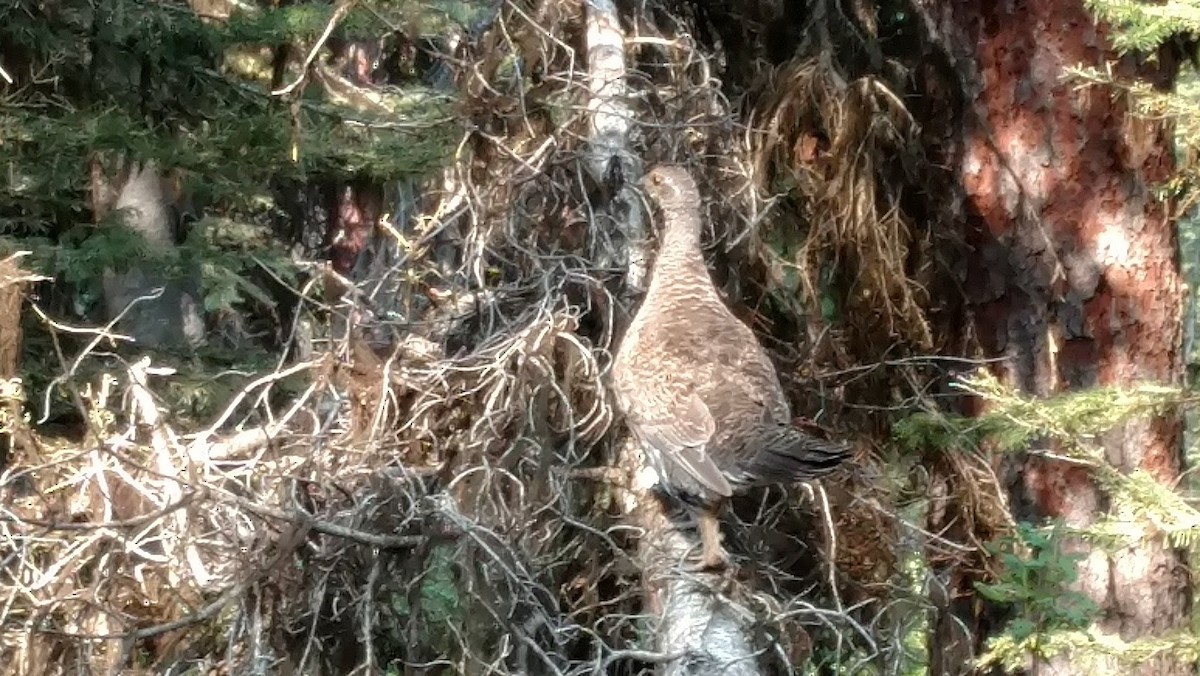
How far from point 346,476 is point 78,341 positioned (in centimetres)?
790

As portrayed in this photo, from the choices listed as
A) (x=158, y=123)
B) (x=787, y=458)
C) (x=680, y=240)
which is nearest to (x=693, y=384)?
(x=680, y=240)

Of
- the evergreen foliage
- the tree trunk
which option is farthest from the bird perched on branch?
the evergreen foliage

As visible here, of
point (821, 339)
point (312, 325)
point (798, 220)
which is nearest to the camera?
point (821, 339)

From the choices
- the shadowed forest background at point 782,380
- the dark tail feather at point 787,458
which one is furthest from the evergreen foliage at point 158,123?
the dark tail feather at point 787,458

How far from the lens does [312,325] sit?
7.96 meters

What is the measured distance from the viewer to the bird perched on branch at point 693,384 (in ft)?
16.1

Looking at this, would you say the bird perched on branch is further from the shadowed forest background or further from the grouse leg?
the shadowed forest background

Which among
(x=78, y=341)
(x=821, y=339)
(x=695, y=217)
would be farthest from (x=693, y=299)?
(x=78, y=341)

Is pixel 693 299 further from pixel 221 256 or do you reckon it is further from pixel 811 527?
pixel 221 256

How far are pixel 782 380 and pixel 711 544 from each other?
1.13 metres

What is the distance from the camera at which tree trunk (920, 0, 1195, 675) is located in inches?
229

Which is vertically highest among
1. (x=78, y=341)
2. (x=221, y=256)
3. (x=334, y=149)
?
(x=334, y=149)

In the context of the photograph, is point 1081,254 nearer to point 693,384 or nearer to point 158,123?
point 693,384

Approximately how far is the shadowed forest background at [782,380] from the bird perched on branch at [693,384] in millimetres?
158
